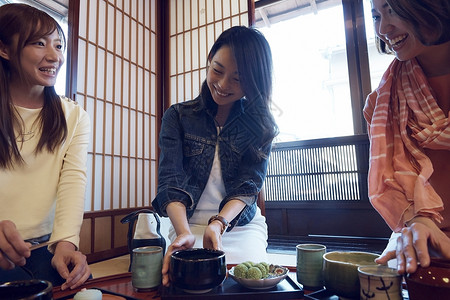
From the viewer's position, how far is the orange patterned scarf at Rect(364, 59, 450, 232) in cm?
108

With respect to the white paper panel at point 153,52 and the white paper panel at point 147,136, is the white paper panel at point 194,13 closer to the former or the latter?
the white paper panel at point 153,52

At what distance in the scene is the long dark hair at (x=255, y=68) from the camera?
1.38m

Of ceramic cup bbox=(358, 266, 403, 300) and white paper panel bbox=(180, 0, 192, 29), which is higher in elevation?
white paper panel bbox=(180, 0, 192, 29)

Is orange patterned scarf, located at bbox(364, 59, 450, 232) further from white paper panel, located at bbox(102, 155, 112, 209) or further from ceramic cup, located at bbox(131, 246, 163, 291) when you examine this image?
white paper panel, located at bbox(102, 155, 112, 209)

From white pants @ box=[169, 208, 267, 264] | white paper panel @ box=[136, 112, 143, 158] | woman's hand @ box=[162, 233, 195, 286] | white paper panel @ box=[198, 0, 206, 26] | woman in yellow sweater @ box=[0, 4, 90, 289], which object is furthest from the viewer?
white paper panel @ box=[198, 0, 206, 26]

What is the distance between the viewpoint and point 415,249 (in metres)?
0.69

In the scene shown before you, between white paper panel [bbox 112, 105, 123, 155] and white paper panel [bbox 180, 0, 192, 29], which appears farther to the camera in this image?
white paper panel [bbox 180, 0, 192, 29]

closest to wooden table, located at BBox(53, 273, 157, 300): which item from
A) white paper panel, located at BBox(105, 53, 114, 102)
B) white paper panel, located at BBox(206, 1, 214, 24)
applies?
white paper panel, located at BBox(105, 53, 114, 102)

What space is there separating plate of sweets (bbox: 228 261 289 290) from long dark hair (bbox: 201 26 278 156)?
786mm

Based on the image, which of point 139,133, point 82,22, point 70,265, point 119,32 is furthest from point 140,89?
point 70,265

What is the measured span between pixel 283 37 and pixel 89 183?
9.36ft

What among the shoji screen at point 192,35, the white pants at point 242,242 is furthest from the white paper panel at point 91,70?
the white pants at point 242,242

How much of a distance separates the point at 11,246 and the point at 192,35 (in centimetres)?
350

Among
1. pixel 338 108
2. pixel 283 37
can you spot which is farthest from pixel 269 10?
pixel 338 108
